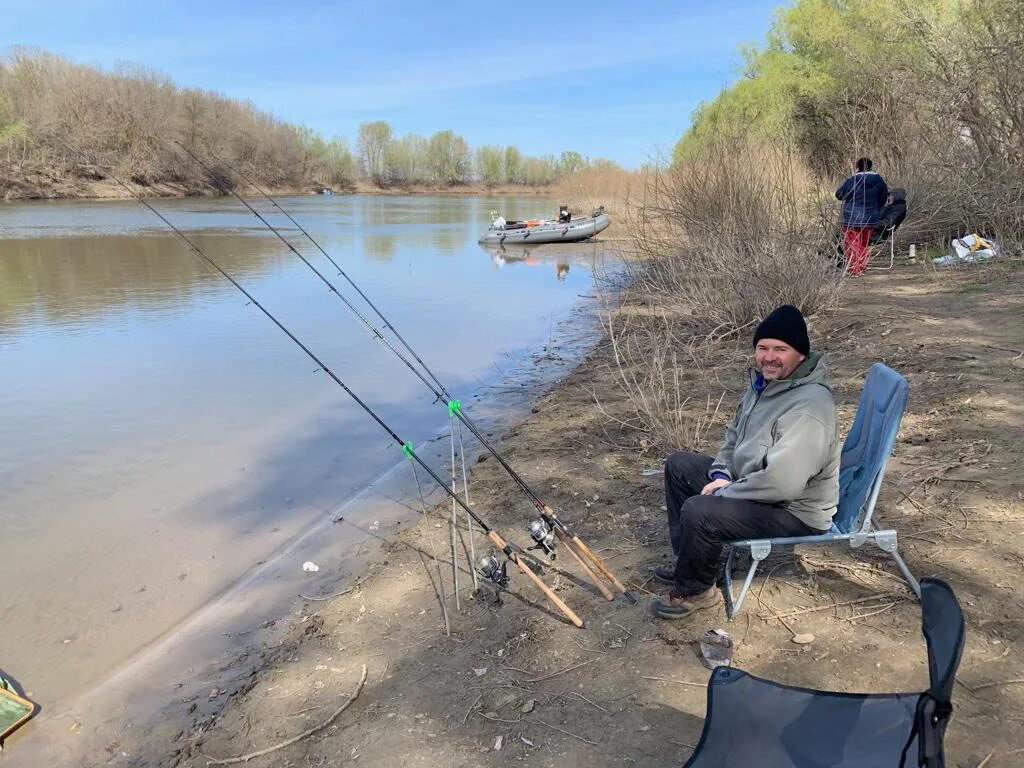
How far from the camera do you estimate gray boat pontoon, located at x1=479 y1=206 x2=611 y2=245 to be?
84.2 ft

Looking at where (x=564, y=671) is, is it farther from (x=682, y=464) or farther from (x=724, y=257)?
(x=724, y=257)

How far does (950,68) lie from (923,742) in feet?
38.7

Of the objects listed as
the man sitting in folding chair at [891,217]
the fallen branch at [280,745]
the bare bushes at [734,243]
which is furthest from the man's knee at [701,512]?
the man sitting in folding chair at [891,217]

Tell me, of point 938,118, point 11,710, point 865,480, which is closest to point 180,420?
point 11,710

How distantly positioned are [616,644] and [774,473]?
937 mm

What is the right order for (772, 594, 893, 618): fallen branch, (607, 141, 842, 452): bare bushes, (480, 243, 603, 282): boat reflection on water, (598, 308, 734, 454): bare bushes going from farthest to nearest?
(480, 243, 603, 282): boat reflection on water → (607, 141, 842, 452): bare bushes → (598, 308, 734, 454): bare bushes → (772, 594, 893, 618): fallen branch

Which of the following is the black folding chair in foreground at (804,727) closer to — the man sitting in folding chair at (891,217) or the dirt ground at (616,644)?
the dirt ground at (616,644)

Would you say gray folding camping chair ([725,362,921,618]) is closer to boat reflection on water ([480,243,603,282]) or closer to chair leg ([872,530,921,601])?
Result: chair leg ([872,530,921,601])

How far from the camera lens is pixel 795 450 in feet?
8.71

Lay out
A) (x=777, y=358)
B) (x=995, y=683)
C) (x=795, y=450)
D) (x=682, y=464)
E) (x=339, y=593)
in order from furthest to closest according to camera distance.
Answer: (x=339, y=593)
(x=682, y=464)
(x=777, y=358)
(x=795, y=450)
(x=995, y=683)

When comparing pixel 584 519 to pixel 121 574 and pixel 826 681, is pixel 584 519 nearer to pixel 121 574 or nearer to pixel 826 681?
pixel 826 681

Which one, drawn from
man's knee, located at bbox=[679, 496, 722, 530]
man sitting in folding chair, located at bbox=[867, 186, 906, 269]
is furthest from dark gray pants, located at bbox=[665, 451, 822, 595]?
man sitting in folding chair, located at bbox=[867, 186, 906, 269]

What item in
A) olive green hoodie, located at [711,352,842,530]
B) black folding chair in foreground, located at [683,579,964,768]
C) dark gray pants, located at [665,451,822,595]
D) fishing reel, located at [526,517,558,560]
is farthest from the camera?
fishing reel, located at [526,517,558,560]

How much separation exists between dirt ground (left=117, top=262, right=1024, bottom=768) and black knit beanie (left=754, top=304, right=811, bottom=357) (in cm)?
111
